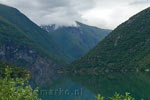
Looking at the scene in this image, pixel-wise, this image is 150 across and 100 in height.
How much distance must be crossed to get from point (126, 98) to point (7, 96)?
9109mm

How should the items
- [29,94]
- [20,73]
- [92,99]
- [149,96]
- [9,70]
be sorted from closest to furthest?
[9,70] < [29,94] < [149,96] < [92,99] < [20,73]

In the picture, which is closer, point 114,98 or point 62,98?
point 114,98

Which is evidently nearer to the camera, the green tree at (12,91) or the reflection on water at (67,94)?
the green tree at (12,91)

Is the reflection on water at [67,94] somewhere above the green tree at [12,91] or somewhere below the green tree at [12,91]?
below

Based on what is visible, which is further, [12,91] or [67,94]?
[67,94]

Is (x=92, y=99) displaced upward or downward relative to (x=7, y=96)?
downward

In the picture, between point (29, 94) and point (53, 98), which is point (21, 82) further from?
point (53, 98)

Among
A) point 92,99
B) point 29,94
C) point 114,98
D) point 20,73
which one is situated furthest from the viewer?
point 20,73

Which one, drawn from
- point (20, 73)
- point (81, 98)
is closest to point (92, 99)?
point (81, 98)

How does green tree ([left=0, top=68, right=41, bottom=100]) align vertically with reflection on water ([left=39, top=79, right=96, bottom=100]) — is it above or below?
above

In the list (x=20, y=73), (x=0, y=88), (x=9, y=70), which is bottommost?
(x=20, y=73)

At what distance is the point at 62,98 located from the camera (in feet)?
397

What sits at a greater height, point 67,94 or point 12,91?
point 12,91

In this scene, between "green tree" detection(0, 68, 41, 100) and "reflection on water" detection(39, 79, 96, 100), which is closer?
"green tree" detection(0, 68, 41, 100)
